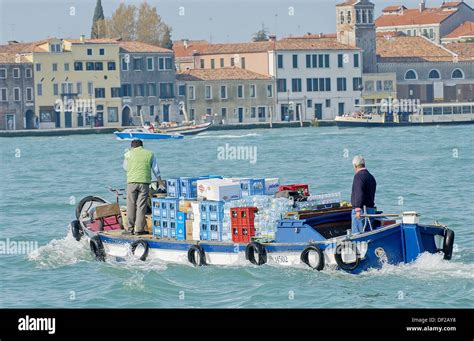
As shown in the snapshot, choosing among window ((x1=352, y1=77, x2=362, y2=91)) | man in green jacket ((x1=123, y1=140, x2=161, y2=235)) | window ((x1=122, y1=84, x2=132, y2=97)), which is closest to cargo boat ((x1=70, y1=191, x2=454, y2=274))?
man in green jacket ((x1=123, y1=140, x2=161, y2=235))

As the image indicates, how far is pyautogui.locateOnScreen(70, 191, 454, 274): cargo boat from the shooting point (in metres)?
14.0

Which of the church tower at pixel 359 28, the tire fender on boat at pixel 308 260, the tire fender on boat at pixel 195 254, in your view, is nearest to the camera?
the tire fender on boat at pixel 308 260

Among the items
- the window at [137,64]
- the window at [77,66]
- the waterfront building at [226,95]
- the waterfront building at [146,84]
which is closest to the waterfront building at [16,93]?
the window at [77,66]

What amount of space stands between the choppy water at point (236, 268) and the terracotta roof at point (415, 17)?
50773mm

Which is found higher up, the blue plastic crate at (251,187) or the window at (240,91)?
the window at (240,91)

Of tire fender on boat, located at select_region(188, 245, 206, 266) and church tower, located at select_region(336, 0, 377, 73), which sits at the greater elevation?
church tower, located at select_region(336, 0, 377, 73)

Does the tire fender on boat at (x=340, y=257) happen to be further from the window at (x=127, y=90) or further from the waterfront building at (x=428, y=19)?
the waterfront building at (x=428, y=19)

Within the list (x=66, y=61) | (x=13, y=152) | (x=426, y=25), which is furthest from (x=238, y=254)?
(x=426, y=25)

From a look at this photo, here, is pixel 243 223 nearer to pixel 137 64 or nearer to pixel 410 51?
pixel 137 64

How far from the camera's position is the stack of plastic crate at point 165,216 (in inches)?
613

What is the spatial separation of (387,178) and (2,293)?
17.2 m

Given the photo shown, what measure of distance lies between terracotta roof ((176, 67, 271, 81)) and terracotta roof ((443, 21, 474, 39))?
24.3m

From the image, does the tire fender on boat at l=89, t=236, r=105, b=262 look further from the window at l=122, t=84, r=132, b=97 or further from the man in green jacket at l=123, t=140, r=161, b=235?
the window at l=122, t=84, r=132, b=97

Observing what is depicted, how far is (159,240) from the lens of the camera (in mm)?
15477
